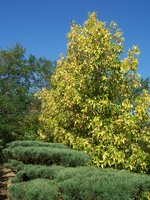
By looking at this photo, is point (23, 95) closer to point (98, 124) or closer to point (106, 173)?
point (98, 124)

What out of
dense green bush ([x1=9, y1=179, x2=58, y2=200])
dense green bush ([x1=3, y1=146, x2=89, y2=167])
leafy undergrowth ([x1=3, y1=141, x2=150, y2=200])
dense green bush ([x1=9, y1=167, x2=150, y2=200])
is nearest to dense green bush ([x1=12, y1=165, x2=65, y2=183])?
dense green bush ([x1=3, y1=146, x2=89, y2=167])

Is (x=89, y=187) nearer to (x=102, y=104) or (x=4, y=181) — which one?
(x=102, y=104)

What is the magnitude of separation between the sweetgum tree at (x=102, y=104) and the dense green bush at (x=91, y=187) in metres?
4.20

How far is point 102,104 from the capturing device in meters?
12.3

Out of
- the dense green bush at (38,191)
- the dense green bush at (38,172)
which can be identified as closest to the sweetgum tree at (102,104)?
the dense green bush at (38,172)

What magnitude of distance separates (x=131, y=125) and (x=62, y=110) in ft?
11.4

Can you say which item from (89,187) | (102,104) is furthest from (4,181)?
(89,187)

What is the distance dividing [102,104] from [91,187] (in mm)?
5759

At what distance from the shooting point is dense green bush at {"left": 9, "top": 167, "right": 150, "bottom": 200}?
6.61 m

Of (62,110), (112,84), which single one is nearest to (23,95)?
(62,110)

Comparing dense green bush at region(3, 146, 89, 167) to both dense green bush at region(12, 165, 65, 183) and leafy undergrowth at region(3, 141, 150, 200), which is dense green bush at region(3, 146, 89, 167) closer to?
dense green bush at region(12, 165, 65, 183)

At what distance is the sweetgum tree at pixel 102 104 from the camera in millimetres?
11805

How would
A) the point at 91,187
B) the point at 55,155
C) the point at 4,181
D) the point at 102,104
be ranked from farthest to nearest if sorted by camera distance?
the point at 4,181, the point at 102,104, the point at 55,155, the point at 91,187

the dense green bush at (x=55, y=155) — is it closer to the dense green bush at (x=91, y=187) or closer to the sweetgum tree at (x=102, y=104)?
the sweetgum tree at (x=102, y=104)
